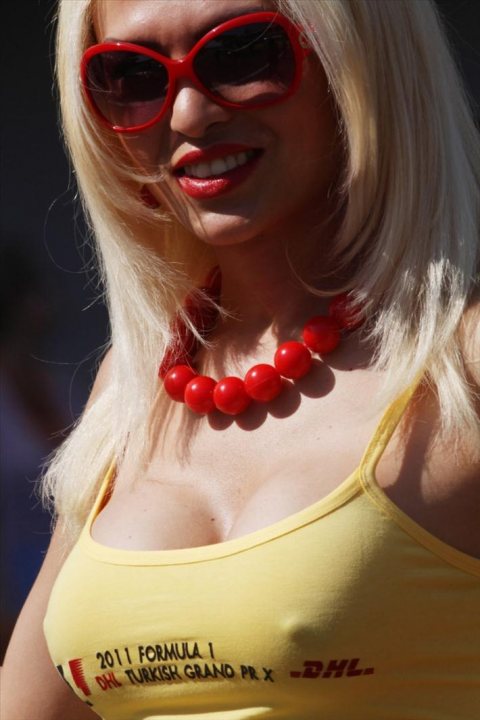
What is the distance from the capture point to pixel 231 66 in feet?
5.55

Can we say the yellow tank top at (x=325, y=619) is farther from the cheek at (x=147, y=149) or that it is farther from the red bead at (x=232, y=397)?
the cheek at (x=147, y=149)

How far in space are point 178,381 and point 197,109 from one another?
468 mm

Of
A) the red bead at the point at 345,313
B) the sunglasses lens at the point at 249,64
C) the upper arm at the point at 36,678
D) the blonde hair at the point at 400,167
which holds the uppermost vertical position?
the sunglasses lens at the point at 249,64

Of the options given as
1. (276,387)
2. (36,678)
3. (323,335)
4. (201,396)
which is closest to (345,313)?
(323,335)

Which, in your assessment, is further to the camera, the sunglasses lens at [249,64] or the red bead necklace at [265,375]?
the red bead necklace at [265,375]

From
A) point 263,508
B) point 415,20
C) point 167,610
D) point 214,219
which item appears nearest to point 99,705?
point 167,610

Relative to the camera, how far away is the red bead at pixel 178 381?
1.97 meters

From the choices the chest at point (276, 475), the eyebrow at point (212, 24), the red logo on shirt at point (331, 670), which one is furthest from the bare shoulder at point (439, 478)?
the eyebrow at point (212, 24)

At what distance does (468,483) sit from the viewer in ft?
5.15

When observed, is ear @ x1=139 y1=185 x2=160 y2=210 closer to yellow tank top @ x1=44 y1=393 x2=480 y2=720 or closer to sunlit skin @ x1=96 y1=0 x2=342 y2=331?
sunlit skin @ x1=96 y1=0 x2=342 y2=331

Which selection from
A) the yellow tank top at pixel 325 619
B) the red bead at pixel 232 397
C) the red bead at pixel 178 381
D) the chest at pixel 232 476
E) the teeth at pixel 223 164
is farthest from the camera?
the red bead at pixel 178 381

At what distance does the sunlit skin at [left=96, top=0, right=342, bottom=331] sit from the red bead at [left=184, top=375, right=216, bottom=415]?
0.62 ft

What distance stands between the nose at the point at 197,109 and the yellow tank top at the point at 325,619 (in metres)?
0.48

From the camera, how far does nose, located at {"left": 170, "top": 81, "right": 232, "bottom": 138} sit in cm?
172
